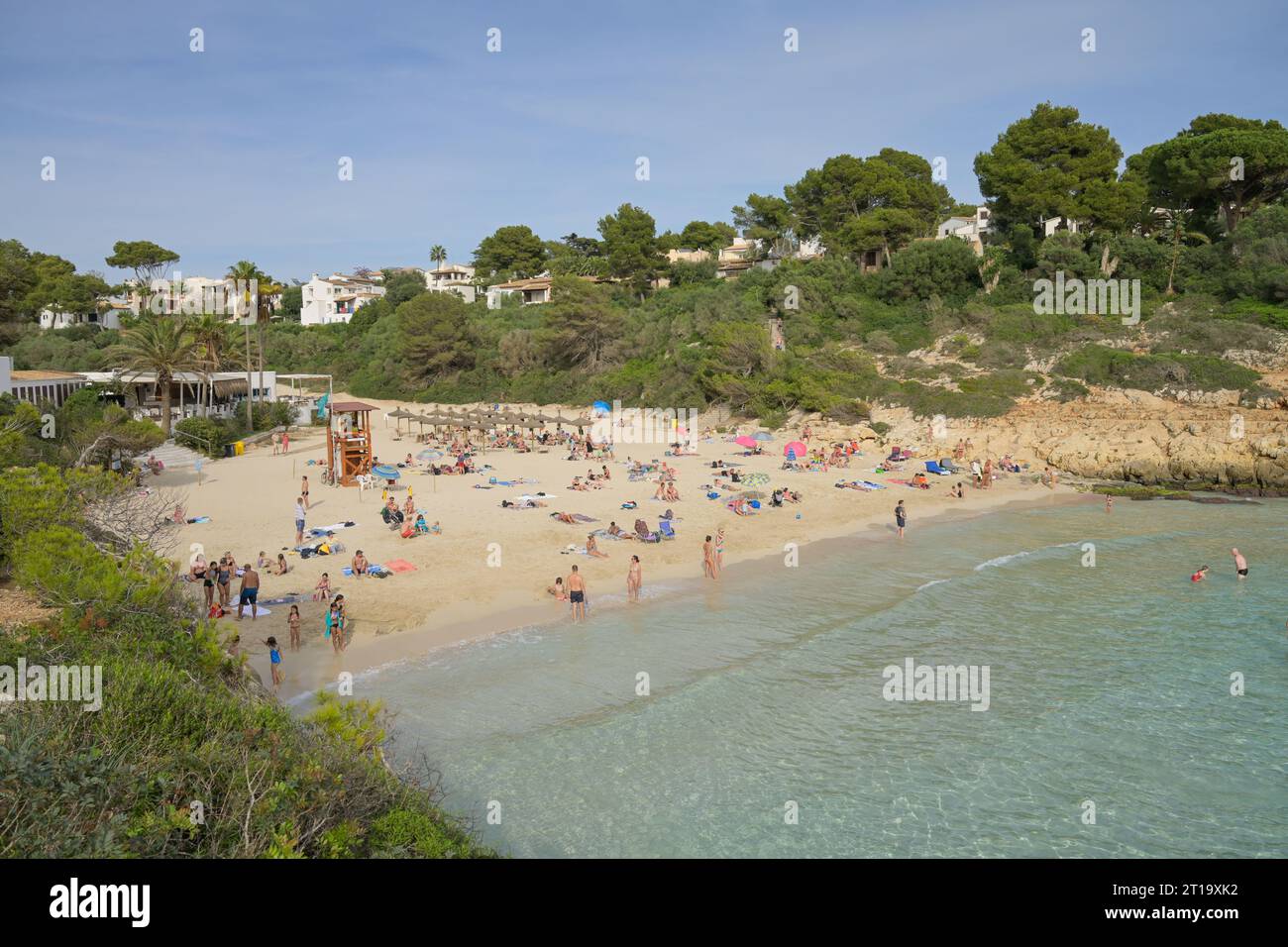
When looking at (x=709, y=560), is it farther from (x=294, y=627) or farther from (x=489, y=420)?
(x=489, y=420)

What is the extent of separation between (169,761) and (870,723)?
30.2 feet

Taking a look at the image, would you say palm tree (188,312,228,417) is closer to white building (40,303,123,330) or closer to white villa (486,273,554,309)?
white villa (486,273,554,309)

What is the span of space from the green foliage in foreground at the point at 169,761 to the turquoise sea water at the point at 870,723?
2299 millimetres

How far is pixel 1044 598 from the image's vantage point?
18125 millimetres

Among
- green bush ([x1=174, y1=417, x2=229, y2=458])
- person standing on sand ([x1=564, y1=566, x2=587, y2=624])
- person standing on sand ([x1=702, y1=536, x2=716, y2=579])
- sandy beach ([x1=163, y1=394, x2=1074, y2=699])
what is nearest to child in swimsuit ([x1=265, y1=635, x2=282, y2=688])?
sandy beach ([x1=163, y1=394, x2=1074, y2=699])

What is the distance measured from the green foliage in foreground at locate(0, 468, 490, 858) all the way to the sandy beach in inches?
68.4

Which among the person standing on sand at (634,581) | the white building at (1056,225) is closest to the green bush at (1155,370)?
the white building at (1056,225)

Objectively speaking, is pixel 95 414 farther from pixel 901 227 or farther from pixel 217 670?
pixel 901 227

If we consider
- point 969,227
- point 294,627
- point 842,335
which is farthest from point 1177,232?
point 294,627

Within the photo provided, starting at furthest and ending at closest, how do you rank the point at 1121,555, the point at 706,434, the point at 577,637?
the point at 706,434
the point at 1121,555
the point at 577,637

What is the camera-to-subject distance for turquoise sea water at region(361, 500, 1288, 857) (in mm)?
9594
